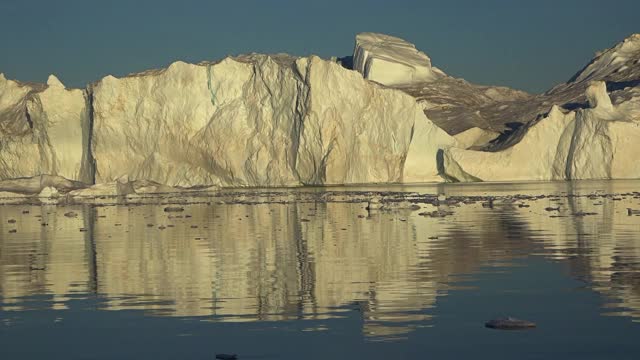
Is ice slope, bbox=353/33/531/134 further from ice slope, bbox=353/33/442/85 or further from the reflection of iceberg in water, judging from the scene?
the reflection of iceberg in water

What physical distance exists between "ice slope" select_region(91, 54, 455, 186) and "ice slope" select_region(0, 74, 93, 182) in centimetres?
309

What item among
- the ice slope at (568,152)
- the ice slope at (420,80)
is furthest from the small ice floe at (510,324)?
the ice slope at (420,80)

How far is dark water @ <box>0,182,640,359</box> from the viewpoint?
374 inches

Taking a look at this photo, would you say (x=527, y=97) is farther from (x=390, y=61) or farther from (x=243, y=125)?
(x=243, y=125)

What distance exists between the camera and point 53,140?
6638 centimetres

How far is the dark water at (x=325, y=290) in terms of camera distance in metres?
9.51

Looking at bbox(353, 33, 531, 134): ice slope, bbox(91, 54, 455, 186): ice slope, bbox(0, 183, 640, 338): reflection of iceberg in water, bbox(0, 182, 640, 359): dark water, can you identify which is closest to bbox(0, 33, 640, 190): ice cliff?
bbox(91, 54, 455, 186): ice slope

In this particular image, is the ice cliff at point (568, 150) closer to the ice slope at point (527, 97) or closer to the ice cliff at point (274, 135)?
the ice cliff at point (274, 135)

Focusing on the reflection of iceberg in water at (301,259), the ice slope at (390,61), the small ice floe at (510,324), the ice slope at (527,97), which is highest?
the ice slope at (390,61)

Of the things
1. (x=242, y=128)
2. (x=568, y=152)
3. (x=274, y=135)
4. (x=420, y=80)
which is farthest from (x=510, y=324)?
(x=420, y=80)

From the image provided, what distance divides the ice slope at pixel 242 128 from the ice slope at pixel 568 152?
6.11 meters

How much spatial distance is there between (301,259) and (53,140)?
170 feet

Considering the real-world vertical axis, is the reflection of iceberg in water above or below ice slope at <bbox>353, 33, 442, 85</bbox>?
below

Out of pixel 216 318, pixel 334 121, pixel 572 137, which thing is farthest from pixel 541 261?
pixel 572 137
